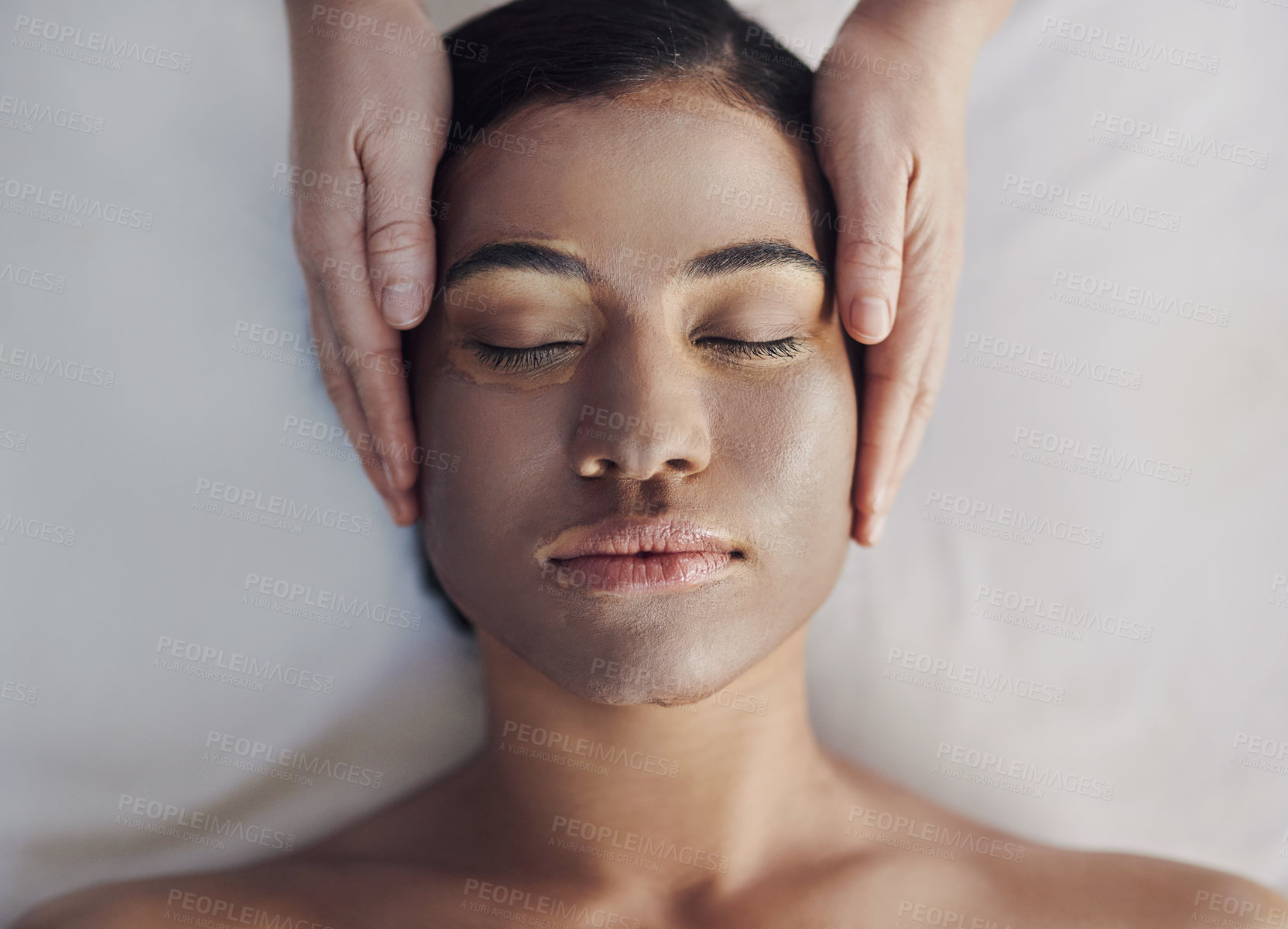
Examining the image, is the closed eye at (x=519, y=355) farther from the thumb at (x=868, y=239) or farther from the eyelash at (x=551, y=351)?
the thumb at (x=868, y=239)

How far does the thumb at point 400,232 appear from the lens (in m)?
1.63

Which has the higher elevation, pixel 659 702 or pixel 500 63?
pixel 500 63

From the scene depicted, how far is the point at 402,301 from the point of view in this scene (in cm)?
163

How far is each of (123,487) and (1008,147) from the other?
2172 millimetres

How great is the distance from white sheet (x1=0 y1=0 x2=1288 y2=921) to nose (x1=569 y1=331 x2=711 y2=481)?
913 millimetres

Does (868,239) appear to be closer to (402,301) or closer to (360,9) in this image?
(402,301)

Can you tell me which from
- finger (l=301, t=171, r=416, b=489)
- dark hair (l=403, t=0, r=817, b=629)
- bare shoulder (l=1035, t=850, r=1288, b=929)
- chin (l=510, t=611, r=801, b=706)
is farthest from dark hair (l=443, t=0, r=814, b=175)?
bare shoulder (l=1035, t=850, r=1288, b=929)

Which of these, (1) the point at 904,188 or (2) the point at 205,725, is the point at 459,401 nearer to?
(1) the point at 904,188

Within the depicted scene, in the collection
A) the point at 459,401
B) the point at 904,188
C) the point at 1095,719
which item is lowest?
the point at 1095,719

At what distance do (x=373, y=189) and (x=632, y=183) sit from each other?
464 mm

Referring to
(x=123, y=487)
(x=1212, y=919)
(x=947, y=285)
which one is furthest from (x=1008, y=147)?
(x=123, y=487)

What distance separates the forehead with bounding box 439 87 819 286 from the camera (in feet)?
4.91

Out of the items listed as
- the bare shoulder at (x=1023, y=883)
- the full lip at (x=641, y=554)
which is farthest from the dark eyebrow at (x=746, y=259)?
the bare shoulder at (x=1023, y=883)

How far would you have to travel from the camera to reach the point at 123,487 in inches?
84.7
